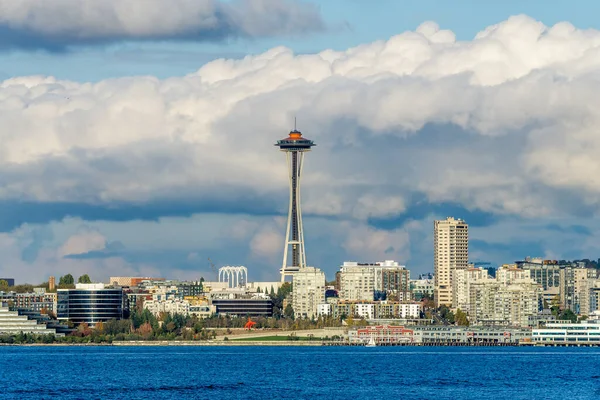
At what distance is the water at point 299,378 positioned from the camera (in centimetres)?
12056

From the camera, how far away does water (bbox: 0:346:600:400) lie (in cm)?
12056

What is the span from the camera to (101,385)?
431ft

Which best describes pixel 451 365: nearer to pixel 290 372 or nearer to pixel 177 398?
pixel 290 372

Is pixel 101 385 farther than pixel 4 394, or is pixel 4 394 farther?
pixel 101 385

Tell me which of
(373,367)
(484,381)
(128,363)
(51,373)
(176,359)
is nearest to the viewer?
(484,381)

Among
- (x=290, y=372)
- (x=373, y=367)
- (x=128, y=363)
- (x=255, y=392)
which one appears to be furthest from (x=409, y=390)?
(x=128, y=363)

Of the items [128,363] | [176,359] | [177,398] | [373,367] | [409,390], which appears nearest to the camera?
[177,398]

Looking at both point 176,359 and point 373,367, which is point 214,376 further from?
point 176,359

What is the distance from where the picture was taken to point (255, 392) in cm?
12175

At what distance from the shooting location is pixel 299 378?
468 ft

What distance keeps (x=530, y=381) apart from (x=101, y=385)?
40.5 meters

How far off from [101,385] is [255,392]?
16.9m

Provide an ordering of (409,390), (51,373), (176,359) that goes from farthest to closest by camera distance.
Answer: (176,359) < (51,373) < (409,390)

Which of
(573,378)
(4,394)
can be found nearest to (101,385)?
(4,394)
